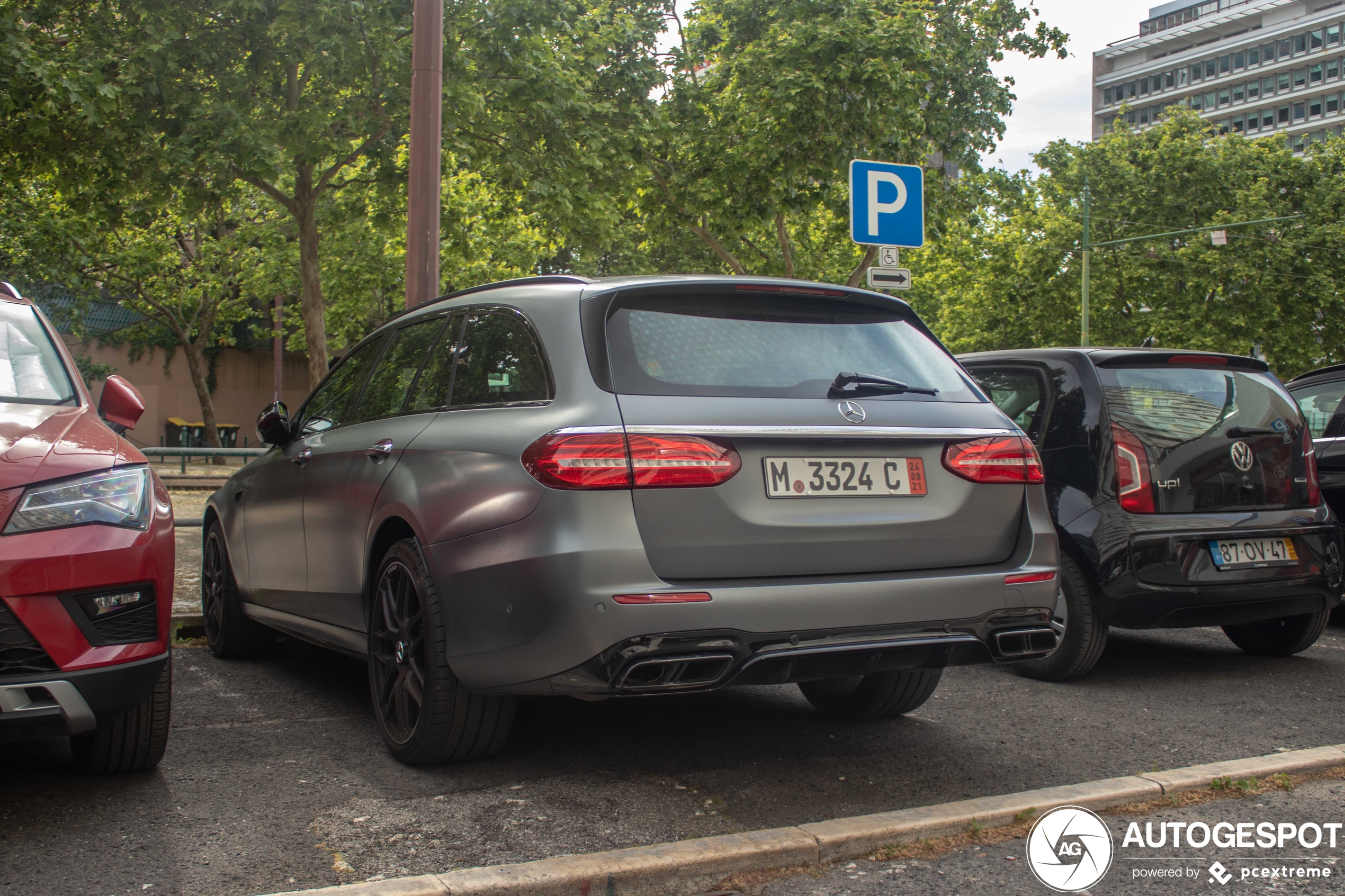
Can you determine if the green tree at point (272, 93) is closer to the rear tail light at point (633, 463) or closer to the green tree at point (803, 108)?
the green tree at point (803, 108)

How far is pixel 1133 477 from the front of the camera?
560 centimetres

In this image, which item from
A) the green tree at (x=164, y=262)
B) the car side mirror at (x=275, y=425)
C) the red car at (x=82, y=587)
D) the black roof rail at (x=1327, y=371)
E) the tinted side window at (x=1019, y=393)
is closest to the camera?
the red car at (x=82, y=587)

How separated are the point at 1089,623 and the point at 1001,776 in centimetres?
178

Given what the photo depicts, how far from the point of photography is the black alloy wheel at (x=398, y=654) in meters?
4.04

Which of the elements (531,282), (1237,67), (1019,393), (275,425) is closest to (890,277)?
(1019,393)

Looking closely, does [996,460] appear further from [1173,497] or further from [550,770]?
[1173,497]

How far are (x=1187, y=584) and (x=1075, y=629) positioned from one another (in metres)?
0.53

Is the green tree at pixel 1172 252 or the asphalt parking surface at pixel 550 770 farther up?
the green tree at pixel 1172 252

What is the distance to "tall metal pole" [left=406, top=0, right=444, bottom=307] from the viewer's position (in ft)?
25.5

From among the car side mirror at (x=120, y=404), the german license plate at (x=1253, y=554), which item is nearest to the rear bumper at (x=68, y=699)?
the car side mirror at (x=120, y=404)

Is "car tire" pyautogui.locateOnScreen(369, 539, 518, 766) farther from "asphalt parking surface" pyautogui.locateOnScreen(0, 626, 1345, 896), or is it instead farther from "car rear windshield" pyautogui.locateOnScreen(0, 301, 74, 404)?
"car rear windshield" pyautogui.locateOnScreen(0, 301, 74, 404)

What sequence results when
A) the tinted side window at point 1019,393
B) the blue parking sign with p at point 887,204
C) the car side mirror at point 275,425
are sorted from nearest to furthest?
the car side mirror at point 275,425, the tinted side window at point 1019,393, the blue parking sign with p at point 887,204

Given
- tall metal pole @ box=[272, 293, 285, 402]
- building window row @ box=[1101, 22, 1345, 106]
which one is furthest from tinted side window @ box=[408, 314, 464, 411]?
building window row @ box=[1101, 22, 1345, 106]

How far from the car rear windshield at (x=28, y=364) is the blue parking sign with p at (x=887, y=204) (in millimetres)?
6755
